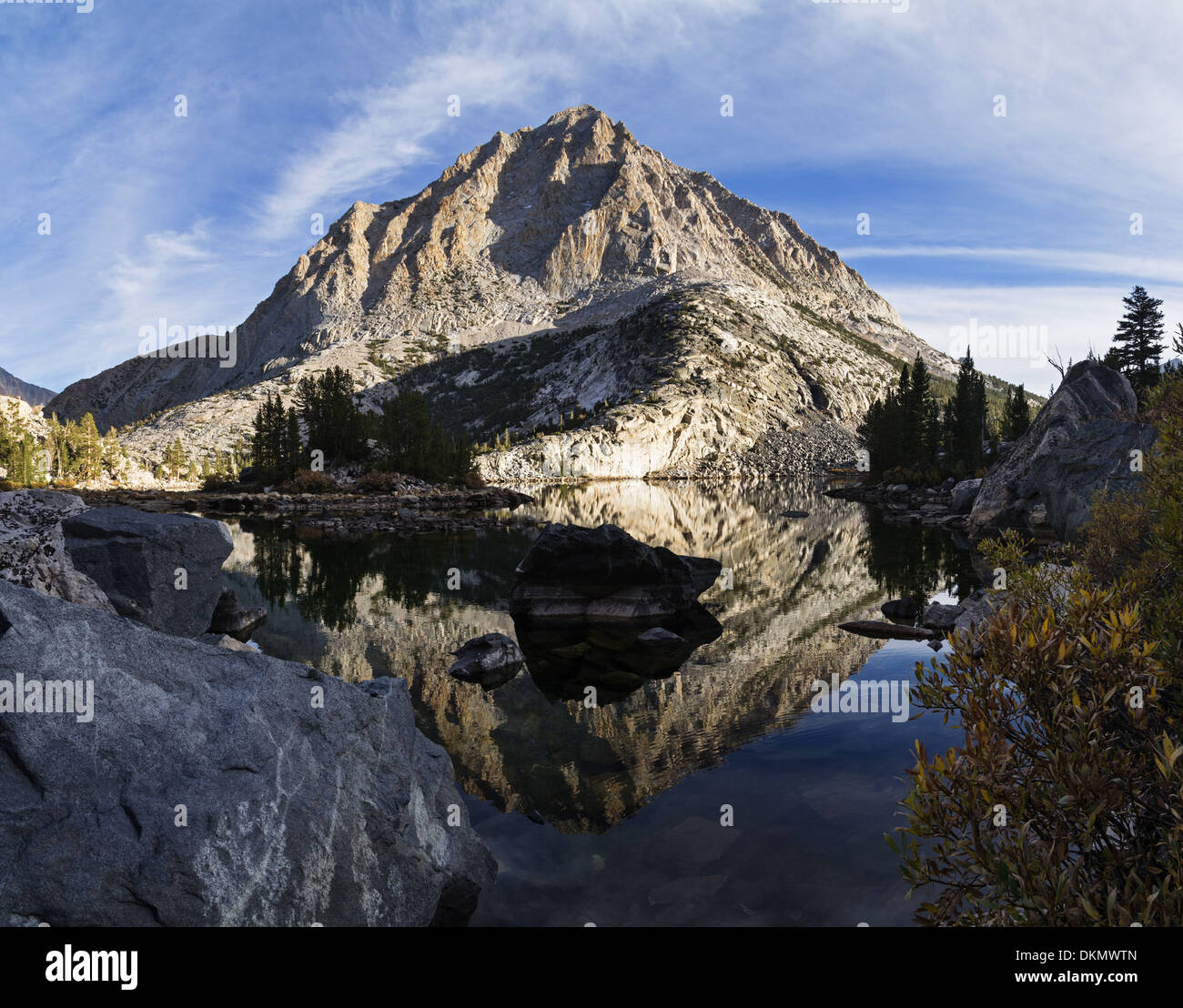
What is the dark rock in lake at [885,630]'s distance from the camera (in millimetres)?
20672

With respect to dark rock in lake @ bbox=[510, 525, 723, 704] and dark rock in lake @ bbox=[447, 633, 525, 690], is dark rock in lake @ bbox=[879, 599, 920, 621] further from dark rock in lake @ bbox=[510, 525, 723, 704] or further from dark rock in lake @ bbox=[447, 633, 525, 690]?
dark rock in lake @ bbox=[447, 633, 525, 690]

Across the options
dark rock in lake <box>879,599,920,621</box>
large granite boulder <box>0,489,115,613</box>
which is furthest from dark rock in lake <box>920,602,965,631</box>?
large granite boulder <box>0,489,115,613</box>

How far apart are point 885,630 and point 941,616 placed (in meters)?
2.35

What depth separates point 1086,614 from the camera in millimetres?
5484

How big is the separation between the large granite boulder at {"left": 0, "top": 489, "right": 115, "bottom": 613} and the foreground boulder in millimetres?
4265

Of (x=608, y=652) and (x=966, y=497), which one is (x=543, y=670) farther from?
(x=966, y=497)

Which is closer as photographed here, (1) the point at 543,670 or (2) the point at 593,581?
(1) the point at 543,670

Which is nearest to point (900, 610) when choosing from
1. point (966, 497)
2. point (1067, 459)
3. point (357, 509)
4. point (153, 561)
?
point (1067, 459)

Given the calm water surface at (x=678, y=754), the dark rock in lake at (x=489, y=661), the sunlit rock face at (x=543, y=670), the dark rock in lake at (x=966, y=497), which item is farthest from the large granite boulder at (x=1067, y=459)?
the dark rock in lake at (x=489, y=661)

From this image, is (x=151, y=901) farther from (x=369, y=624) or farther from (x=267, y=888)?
(x=369, y=624)

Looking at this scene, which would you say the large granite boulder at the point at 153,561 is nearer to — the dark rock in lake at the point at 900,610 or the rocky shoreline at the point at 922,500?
the dark rock in lake at the point at 900,610

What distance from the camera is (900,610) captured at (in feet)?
77.2

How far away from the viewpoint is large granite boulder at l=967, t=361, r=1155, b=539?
29.8 m
